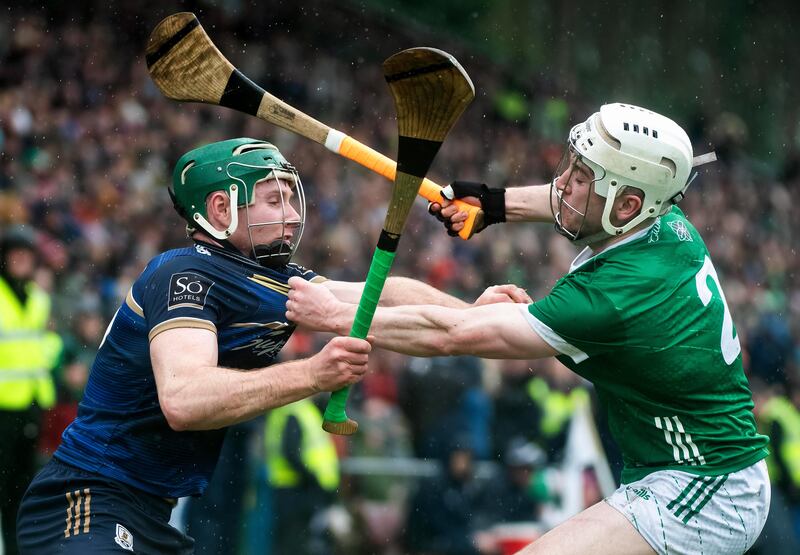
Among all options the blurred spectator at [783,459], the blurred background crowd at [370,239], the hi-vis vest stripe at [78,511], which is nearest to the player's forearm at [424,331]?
the hi-vis vest stripe at [78,511]

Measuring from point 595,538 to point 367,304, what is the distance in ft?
3.63

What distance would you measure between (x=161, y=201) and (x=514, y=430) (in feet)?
11.7

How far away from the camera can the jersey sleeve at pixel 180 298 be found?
155 inches

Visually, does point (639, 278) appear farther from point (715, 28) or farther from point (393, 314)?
point (715, 28)

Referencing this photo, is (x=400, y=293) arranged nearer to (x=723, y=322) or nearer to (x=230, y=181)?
(x=230, y=181)

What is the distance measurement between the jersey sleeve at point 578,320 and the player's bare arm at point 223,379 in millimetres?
679

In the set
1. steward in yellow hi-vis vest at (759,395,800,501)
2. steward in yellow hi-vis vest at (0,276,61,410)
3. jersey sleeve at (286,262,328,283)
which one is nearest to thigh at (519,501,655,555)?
jersey sleeve at (286,262,328,283)

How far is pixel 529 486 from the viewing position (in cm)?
895

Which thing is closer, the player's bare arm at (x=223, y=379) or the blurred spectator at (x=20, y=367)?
the player's bare arm at (x=223, y=379)

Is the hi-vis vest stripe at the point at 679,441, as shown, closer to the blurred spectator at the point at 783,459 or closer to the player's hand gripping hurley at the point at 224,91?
the player's hand gripping hurley at the point at 224,91

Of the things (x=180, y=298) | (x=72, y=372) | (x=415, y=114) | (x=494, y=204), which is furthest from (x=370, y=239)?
(x=415, y=114)

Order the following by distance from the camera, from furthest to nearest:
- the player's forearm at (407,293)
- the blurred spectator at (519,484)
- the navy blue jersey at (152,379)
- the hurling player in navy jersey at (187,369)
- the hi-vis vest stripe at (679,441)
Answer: the blurred spectator at (519,484) < the player's forearm at (407,293) < the hi-vis vest stripe at (679,441) < the navy blue jersey at (152,379) < the hurling player in navy jersey at (187,369)

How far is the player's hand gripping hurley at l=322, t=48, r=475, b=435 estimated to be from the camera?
12.0ft

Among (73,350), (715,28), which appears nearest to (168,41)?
(73,350)
